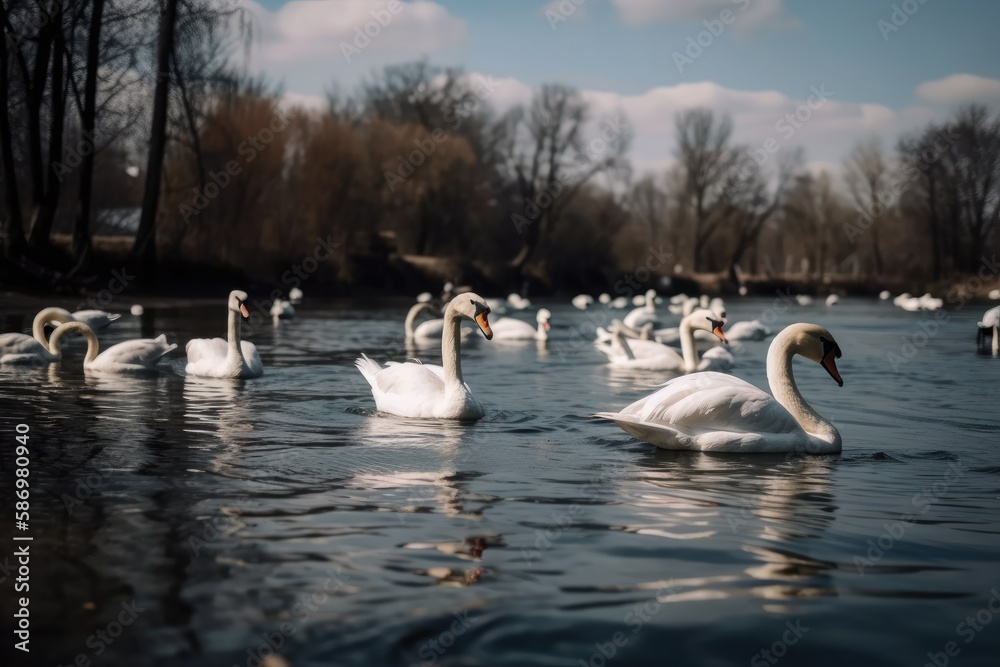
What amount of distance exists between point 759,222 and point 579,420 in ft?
181

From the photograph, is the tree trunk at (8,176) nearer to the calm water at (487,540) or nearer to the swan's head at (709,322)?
the calm water at (487,540)

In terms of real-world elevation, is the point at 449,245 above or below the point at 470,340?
above

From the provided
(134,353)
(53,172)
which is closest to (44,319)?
(134,353)

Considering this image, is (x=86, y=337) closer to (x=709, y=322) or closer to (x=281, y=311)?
(x=709, y=322)

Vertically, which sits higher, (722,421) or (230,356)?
(230,356)

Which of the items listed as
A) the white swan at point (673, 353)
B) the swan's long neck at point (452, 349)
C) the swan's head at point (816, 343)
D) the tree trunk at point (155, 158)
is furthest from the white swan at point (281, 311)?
the swan's head at point (816, 343)

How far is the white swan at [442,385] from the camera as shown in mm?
9289

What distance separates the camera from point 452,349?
9.50m

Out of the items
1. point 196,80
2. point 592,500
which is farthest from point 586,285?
point 592,500

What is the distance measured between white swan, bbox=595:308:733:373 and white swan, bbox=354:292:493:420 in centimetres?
444

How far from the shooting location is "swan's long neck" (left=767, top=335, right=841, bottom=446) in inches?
313

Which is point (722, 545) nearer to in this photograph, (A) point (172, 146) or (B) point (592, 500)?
(B) point (592, 500)

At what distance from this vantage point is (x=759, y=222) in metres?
62.9

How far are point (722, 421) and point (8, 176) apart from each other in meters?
20.7
